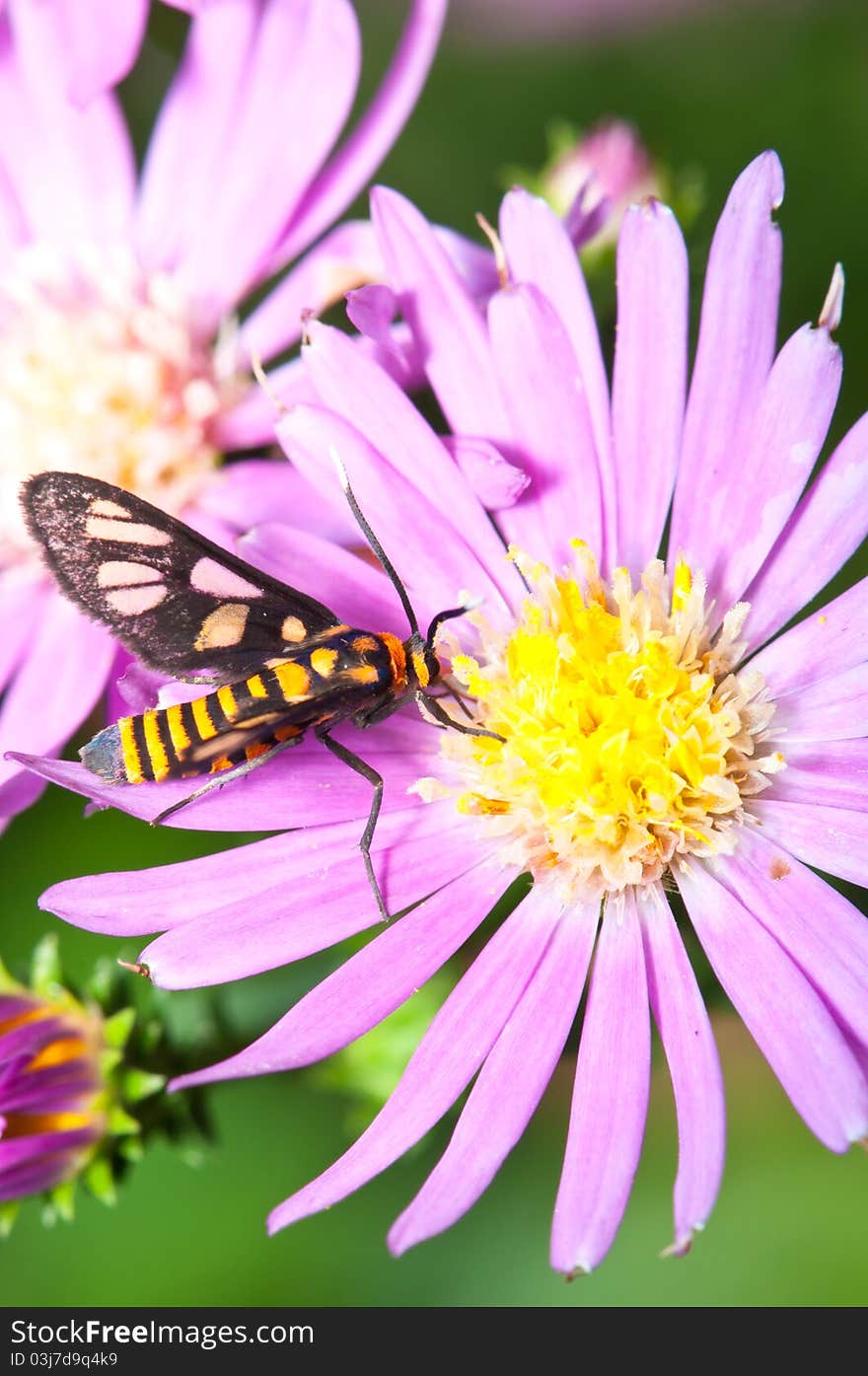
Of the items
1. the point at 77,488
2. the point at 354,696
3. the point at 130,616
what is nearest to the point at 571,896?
the point at 354,696

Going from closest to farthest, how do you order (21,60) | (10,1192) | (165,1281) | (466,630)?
(10,1192) → (466,630) → (21,60) → (165,1281)

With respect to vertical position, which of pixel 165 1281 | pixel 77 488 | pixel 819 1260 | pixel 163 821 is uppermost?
pixel 77 488

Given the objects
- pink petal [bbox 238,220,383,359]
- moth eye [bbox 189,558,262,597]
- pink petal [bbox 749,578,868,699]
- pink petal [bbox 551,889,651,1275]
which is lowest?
pink petal [bbox 551,889,651,1275]

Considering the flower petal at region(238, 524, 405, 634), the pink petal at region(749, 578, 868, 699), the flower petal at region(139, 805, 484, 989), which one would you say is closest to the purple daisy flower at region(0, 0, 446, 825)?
the flower petal at region(238, 524, 405, 634)

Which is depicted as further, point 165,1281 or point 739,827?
point 165,1281

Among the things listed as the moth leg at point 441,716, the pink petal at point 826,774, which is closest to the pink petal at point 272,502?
the moth leg at point 441,716

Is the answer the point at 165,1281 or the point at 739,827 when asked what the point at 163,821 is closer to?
the point at 739,827

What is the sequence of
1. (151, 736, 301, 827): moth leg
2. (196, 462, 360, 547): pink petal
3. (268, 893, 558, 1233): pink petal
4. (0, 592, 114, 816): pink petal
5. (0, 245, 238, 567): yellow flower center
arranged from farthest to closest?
(0, 245, 238, 567): yellow flower center
(0, 592, 114, 816): pink petal
(196, 462, 360, 547): pink petal
(151, 736, 301, 827): moth leg
(268, 893, 558, 1233): pink petal

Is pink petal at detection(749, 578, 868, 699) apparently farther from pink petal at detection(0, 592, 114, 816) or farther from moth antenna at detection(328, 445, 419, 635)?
Answer: pink petal at detection(0, 592, 114, 816)
